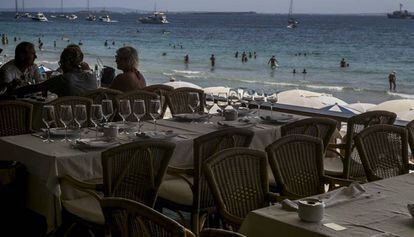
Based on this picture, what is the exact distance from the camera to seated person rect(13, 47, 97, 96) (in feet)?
20.3

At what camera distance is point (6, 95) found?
671 cm

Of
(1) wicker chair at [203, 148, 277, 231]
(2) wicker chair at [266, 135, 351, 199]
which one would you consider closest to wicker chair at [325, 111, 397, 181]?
(2) wicker chair at [266, 135, 351, 199]

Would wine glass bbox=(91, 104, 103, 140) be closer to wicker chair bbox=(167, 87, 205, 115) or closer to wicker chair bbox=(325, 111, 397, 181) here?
wicker chair bbox=(325, 111, 397, 181)

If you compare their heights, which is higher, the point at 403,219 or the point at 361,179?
the point at 403,219

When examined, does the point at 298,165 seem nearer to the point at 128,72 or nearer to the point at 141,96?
the point at 141,96

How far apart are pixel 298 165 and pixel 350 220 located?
3.69 feet

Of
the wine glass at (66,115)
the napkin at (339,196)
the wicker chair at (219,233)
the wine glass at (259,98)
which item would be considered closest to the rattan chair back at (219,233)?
the wicker chair at (219,233)

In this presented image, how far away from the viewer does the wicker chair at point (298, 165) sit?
376cm

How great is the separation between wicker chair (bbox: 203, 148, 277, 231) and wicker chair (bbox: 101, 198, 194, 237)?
779 mm

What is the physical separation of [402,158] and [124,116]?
1874 mm

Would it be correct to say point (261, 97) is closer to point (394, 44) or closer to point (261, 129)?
point (261, 129)

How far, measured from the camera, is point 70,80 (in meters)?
6.24

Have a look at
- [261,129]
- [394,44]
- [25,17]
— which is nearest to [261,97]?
[261,129]

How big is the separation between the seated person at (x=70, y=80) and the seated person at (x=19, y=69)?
2.19ft
